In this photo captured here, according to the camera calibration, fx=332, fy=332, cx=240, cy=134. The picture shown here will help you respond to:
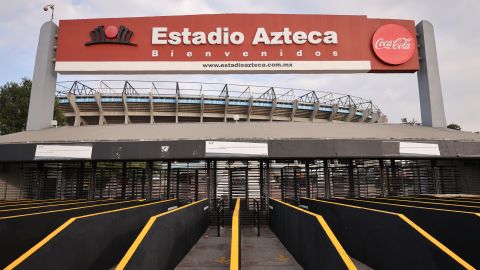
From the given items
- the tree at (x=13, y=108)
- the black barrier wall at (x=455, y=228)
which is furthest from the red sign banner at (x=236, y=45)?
the tree at (x=13, y=108)

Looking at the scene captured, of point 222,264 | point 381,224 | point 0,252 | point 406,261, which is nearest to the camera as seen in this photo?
point 0,252

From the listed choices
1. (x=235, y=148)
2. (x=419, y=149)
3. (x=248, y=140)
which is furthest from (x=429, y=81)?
(x=235, y=148)

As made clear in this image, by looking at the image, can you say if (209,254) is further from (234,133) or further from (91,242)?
(234,133)

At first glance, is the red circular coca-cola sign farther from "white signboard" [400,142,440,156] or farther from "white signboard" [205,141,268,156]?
"white signboard" [205,141,268,156]

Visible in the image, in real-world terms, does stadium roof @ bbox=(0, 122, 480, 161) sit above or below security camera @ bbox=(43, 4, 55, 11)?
below

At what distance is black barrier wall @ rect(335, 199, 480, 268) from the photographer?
15.9ft

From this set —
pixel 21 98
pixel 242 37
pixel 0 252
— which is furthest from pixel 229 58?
pixel 21 98

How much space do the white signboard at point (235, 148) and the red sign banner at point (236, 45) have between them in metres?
6.05

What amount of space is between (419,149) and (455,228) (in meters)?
8.78

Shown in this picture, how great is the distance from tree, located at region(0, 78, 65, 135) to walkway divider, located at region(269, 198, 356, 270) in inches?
1081

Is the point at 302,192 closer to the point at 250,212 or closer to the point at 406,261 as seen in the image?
the point at 250,212

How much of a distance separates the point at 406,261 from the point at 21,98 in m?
31.9

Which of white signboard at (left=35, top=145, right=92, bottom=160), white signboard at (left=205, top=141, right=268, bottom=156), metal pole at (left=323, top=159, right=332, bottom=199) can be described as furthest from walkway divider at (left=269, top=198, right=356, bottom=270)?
white signboard at (left=35, top=145, right=92, bottom=160)

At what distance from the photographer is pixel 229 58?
17.8 m
